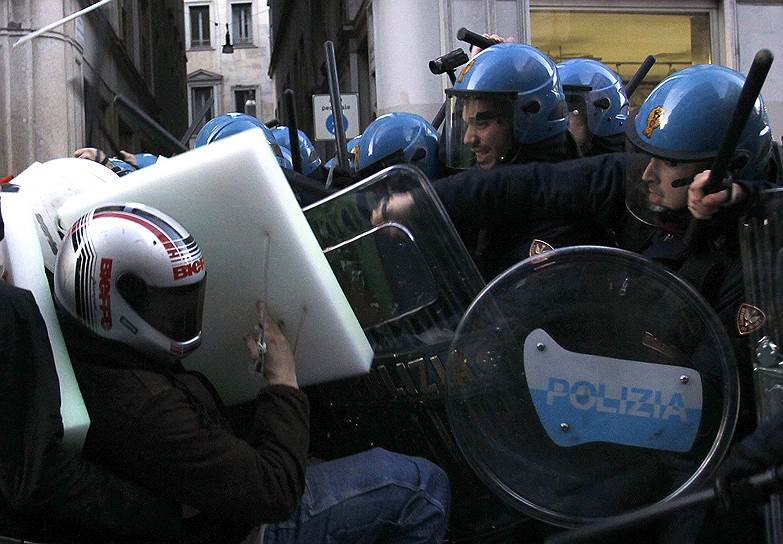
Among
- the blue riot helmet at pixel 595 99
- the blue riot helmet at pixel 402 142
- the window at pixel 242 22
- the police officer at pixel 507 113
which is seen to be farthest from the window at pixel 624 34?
the window at pixel 242 22

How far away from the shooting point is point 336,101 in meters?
3.84

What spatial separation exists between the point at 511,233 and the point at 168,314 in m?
1.10

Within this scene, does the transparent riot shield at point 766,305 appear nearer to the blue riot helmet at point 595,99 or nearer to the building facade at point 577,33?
the blue riot helmet at point 595,99

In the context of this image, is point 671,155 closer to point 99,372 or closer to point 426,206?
point 426,206

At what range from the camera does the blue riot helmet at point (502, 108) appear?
10.9ft

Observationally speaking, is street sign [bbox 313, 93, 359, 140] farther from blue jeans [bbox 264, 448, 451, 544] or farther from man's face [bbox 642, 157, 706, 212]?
blue jeans [bbox 264, 448, 451, 544]

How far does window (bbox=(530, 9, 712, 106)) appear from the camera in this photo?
13.0 meters

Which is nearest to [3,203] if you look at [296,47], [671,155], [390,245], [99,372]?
[99,372]

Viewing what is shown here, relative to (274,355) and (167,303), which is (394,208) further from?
(167,303)

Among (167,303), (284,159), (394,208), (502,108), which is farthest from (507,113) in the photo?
(284,159)

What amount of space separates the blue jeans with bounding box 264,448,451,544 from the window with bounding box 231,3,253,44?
5059cm

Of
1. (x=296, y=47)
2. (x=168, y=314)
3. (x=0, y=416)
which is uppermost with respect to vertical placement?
(x=296, y=47)

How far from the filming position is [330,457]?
2920 mm

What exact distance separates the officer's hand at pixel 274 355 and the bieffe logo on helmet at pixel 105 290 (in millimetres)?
361
